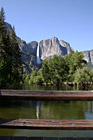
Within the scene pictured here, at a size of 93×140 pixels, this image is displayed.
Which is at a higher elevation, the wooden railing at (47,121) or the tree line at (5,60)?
the tree line at (5,60)

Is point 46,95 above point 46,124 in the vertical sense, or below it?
above

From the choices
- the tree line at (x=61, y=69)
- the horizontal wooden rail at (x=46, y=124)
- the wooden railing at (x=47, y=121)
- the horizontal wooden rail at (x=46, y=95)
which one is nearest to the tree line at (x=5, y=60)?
the horizontal wooden rail at (x=46, y=95)

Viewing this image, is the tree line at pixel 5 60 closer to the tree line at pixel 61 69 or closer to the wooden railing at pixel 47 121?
the wooden railing at pixel 47 121

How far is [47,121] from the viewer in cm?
296

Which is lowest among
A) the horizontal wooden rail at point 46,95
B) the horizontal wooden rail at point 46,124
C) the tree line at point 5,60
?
the horizontal wooden rail at point 46,124

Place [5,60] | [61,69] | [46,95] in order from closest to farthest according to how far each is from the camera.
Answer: [46,95] → [5,60] → [61,69]

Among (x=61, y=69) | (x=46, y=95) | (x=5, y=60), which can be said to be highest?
(x=61, y=69)

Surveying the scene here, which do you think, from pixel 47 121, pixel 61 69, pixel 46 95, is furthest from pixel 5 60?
pixel 61 69

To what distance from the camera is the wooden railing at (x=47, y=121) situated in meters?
2.87

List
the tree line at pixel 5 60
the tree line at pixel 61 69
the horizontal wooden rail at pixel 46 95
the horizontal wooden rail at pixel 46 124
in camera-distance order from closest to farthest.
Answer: the horizontal wooden rail at pixel 46 124 < the horizontal wooden rail at pixel 46 95 < the tree line at pixel 5 60 < the tree line at pixel 61 69

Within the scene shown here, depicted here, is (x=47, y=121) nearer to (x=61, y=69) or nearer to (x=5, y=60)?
(x=5, y=60)

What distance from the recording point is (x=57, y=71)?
79125 millimetres

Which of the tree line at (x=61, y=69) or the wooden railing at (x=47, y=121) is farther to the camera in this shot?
the tree line at (x=61, y=69)

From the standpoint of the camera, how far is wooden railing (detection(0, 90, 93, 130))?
9.41 feet
